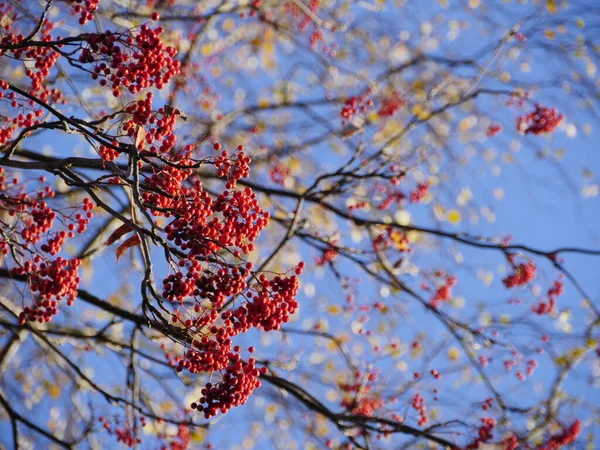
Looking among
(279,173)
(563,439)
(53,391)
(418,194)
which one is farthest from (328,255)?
(53,391)

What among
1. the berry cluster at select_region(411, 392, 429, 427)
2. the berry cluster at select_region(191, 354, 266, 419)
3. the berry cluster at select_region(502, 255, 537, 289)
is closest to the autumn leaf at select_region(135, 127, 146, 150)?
the berry cluster at select_region(191, 354, 266, 419)

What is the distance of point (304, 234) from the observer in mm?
4383

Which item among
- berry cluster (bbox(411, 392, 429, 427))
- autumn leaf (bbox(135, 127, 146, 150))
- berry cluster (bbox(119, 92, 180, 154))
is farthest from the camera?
berry cluster (bbox(411, 392, 429, 427))

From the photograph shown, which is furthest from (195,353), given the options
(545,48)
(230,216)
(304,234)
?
(545,48)

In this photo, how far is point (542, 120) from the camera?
5.30 m

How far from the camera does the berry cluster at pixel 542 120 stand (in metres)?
5.27

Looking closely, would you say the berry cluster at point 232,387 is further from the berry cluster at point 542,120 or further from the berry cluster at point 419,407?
the berry cluster at point 542,120

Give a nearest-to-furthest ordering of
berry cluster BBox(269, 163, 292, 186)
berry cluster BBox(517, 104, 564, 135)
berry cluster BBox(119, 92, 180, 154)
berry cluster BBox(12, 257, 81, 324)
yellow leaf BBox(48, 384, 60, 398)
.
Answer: berry cluster BBox(119, 92, 180, 154) → berry cluster BBox(12, 257, 81, 324) → berry cluster BBox(517, 104, 564, 135) → berry cluster BBox(269, 163, 292, 186) → yellow leaf BBox(48, 384, 60, 398)

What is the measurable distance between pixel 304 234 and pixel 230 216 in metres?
2.02

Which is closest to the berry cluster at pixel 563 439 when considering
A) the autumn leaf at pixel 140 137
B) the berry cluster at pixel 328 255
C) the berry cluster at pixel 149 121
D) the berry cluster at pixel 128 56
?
the berry cluster at pixel 328 255

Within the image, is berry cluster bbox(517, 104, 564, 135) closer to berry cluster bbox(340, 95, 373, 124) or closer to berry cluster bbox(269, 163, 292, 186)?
berry cluster bbox(340, 95, 373, 124)

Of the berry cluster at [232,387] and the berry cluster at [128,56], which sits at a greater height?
the berry cluster at [128,56]

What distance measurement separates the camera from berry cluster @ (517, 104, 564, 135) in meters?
5.27

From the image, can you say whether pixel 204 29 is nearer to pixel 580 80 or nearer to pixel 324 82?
pixel 324 82
